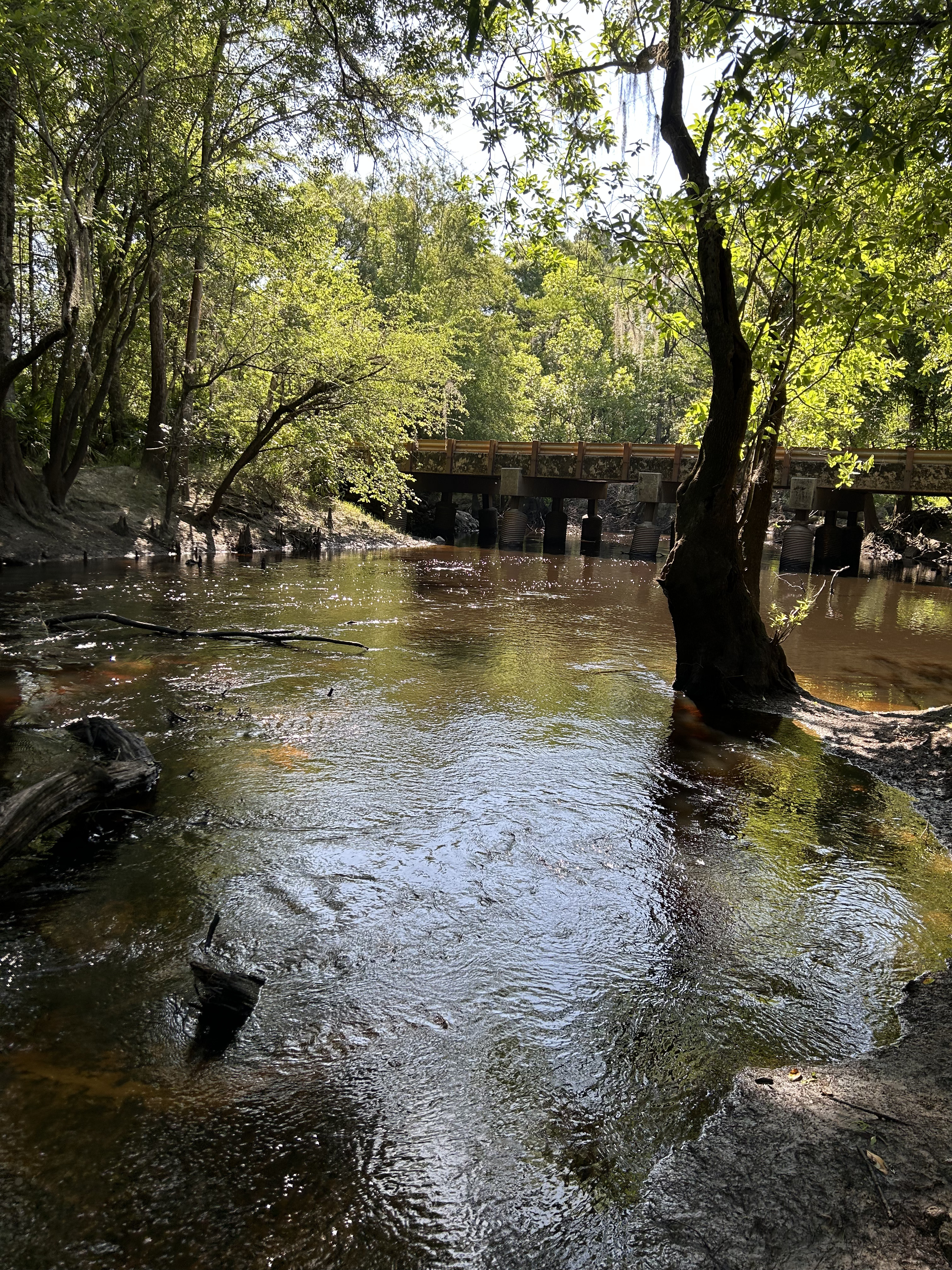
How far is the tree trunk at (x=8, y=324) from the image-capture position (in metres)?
14.6

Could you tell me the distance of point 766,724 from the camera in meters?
9.72

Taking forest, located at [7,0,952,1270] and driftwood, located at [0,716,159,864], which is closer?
forest, located at [7,0,952,1270]

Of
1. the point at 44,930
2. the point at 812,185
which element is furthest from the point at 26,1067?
the point at 812,185

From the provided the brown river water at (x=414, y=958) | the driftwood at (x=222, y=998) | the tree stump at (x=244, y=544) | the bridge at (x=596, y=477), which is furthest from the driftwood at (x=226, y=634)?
the bridge at (x=596, y=477)

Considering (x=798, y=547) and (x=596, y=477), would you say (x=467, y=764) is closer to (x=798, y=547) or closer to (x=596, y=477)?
(x=798, y=547)

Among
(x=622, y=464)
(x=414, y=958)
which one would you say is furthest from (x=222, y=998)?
(x=622, y=464)

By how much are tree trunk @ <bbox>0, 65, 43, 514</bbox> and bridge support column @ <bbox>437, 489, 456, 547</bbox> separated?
21.3 m

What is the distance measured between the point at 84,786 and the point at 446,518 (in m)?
34.0

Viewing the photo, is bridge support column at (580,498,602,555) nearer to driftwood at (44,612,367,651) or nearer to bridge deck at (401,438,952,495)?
bridge deck at (401,438,952,495)

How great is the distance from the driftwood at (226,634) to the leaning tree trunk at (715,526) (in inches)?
189

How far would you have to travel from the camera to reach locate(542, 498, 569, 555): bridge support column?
3672 cm

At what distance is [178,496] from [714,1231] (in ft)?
83.6

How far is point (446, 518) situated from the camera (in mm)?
39312

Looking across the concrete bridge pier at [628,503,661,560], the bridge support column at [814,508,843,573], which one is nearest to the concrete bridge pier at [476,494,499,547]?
the concrete bridge pier at [628,503,661,560]
